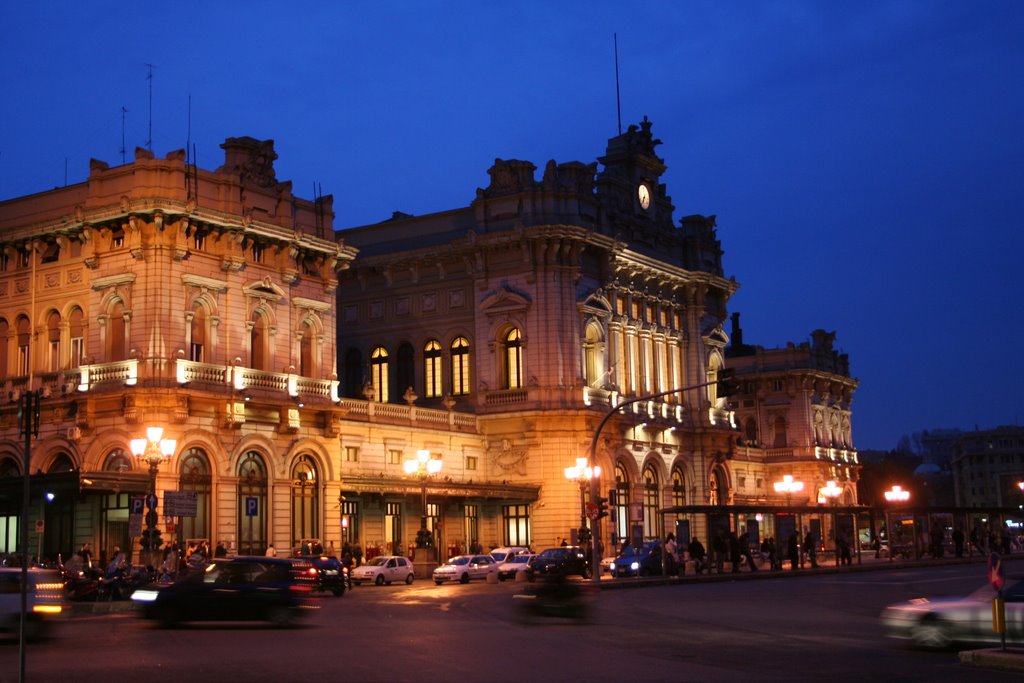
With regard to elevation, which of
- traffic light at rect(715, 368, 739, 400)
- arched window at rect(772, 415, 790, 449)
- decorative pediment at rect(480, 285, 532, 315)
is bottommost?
traffic light at rect(715, 368, 739, 400)

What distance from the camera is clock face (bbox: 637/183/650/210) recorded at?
3029 inches

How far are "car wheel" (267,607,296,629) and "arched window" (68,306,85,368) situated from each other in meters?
26.1

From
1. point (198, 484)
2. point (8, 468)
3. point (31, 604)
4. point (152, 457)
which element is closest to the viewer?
point (31, 604)

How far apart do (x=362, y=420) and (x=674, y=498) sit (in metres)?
24.3

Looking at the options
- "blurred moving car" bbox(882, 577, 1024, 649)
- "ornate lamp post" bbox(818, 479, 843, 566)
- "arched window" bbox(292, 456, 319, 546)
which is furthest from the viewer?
"ornate lamp post" bbox(818, 479, 843, 566)

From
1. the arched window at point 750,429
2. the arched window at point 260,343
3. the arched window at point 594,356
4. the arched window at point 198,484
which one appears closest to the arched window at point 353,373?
the arched window at point 594,356

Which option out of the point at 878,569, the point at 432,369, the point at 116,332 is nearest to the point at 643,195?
the point at 432,369

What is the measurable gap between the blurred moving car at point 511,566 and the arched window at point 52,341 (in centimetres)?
1887

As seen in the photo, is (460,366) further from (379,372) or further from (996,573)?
(996,573)

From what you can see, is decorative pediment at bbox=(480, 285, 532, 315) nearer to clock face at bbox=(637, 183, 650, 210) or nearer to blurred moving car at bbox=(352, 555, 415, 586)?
clock face at bbox=(637, 183, 650, 210)

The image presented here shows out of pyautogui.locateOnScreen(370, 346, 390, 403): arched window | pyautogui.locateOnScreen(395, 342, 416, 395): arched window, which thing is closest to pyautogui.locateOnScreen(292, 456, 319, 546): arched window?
pyautogui.locateOnScreen(395, 342, 416, 395): arched window

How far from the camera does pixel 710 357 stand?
8038 cm

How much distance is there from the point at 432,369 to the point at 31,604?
47.3 meters

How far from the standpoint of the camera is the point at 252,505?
50.2 m
